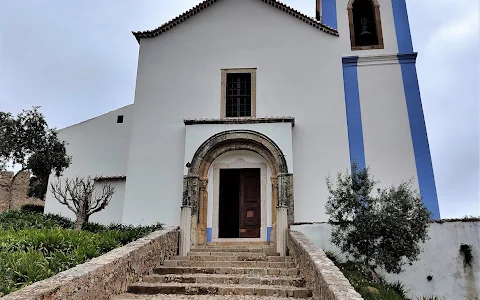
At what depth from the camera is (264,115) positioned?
1167 centimetres

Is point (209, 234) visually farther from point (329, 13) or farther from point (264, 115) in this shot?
point (329, 13)

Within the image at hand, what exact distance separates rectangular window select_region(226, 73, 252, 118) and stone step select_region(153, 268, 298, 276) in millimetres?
5595

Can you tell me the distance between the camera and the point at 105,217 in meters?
13.3

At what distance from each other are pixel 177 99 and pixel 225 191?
10.6 ft

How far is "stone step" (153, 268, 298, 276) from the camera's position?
287 inches

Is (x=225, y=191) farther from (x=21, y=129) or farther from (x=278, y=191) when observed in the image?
(x=21, y=129)

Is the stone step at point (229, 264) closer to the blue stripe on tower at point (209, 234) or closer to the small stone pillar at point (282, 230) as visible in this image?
the small stone pillar at point (282, 230)

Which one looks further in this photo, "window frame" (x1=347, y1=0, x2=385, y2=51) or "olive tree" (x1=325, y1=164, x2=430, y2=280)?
"window frame" (x1=347, y1=0, x2=385, y2=51)

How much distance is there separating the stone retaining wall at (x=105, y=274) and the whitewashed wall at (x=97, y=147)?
6723 mm

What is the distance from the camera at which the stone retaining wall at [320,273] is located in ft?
14.2

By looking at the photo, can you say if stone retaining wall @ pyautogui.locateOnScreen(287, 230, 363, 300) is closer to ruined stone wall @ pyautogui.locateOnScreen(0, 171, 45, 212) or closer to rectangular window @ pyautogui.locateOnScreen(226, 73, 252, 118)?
rectangular window @ pyautogui.locateOnScreen(226, 73, 252, 118)

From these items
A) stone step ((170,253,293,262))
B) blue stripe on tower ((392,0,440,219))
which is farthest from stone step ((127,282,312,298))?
blue stripe on tower ((392,0,440,219))

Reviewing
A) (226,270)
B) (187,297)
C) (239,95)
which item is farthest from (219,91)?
(187,297)

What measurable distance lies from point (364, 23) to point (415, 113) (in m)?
3.63
